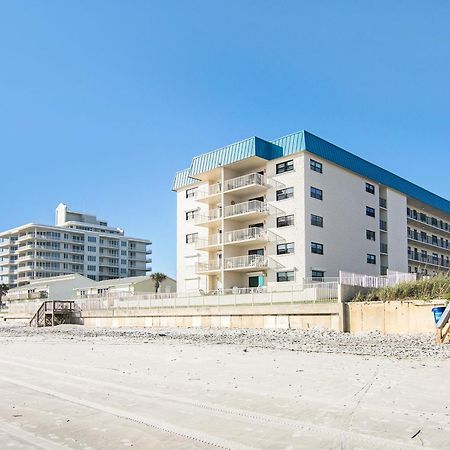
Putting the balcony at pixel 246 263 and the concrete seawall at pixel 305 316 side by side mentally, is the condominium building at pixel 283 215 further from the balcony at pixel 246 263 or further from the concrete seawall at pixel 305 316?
the concrete seawall at pixel 305 316

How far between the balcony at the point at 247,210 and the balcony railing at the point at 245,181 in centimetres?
173

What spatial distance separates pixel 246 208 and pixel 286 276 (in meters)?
7.91

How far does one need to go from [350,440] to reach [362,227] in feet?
155

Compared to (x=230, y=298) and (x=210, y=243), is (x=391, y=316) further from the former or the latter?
A: (x=210, y=243)

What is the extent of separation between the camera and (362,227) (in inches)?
2055

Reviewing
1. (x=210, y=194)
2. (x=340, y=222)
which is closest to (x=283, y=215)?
(x=340, y=222)

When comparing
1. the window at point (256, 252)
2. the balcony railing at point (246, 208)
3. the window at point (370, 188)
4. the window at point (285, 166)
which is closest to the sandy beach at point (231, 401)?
the window at point (285, 166)

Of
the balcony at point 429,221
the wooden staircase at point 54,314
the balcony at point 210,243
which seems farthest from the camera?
the balcony at point 429,221

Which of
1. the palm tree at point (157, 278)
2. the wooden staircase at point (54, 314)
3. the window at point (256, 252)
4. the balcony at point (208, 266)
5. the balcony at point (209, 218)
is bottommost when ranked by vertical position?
the wooden staircase at point (54, 314)

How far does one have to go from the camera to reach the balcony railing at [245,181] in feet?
159

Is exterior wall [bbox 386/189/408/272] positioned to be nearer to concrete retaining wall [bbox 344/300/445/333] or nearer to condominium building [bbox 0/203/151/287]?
concrete retaining wall [bbox 344/300/445/333]

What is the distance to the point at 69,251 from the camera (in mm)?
123562

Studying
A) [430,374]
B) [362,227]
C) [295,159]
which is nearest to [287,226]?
[295,159]

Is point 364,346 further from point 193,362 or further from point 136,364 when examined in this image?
point 136,364
